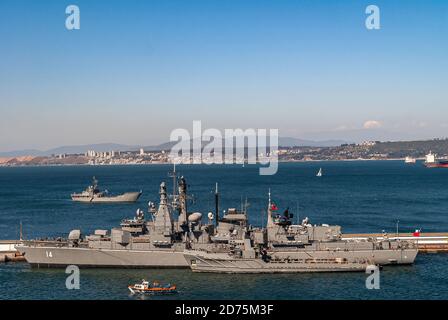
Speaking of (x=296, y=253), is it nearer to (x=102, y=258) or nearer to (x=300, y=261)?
(x=300, y=261)

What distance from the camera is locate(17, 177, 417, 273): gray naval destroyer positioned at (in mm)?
43719

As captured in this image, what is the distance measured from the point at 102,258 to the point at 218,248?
1066 cm

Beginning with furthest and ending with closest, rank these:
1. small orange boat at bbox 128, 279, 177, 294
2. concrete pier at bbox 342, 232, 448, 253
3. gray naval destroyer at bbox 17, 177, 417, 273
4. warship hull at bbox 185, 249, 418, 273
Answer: concrete pier at bbox 342, 232, 448, 253 → gray naval destroyer at bbox 17, 177, 417, 273 → warship hull at bbox 185, 249, 418, 273 → small orange boat at bbox 128, 279, 177, 294

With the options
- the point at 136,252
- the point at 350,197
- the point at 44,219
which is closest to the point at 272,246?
the point at 136,252

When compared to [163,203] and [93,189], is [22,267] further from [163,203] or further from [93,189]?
[93,189]

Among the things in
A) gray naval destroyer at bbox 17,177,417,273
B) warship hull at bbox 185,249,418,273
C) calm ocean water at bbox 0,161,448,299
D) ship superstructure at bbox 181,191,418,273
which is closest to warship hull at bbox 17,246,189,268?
gray naval destroyer at bbox 17,177,417,273

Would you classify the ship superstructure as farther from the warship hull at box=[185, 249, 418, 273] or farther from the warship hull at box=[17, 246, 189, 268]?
the warship hull at box=[17, 246, 189, 268]

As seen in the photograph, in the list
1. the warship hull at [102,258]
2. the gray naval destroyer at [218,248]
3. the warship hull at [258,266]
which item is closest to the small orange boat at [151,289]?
the warship hull at [258,266]

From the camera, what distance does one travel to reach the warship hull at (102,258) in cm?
4531

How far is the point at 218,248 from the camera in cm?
4500

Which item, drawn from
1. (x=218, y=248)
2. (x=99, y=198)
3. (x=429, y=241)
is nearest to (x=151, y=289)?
(x=218, y=248)

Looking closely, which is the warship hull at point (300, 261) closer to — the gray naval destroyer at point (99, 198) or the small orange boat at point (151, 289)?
the small orange boat at point (151, 289)

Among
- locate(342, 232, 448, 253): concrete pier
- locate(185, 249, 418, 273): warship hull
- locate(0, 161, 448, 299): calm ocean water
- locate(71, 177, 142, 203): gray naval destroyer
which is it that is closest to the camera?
locate(0, 161, 448, 299): calm ocean water
